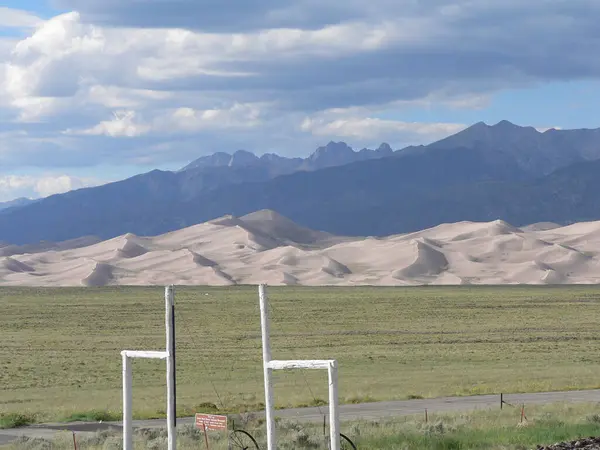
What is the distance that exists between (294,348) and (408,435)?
116 ft

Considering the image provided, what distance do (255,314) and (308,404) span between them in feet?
184

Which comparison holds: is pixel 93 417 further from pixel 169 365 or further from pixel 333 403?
pixel 333 403

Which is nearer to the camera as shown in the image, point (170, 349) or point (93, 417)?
point (170, 349)

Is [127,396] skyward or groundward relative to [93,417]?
skyward

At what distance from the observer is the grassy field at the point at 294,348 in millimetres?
39375

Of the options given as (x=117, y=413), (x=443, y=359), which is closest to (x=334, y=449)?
(x=117, y=413)

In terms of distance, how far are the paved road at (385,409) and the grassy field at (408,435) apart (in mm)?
2160

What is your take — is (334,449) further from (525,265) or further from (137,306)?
(525,265)

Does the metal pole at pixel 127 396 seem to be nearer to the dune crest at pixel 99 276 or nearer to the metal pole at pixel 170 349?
the metal pole at pixel 170 349

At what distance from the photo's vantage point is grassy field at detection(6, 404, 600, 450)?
22312 mm

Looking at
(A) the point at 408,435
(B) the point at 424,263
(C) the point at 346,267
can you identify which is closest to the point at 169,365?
(A) the point at 408,435

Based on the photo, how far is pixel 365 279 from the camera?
16875 centimetres

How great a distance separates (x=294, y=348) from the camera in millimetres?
58594

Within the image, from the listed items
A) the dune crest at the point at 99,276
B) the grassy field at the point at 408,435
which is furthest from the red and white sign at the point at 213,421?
the dune crest at the point at 99,276
